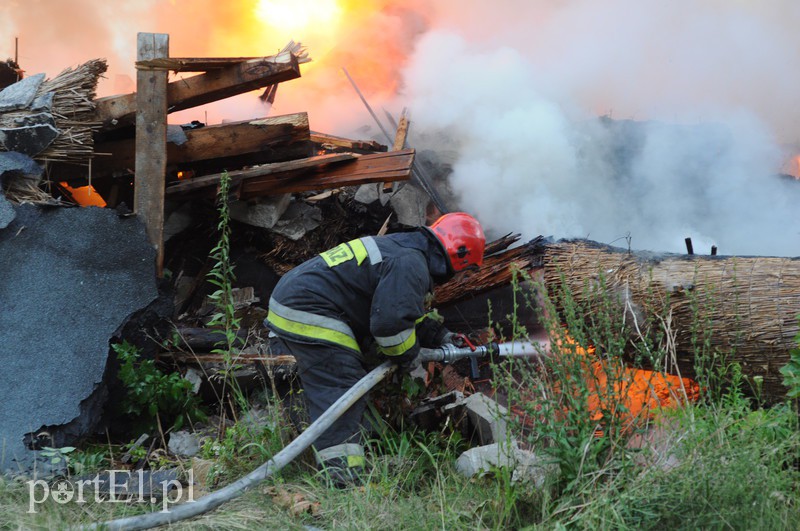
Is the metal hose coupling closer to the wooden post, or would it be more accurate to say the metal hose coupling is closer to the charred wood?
the wooden post

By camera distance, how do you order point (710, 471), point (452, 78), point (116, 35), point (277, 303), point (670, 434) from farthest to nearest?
point (116, 35), point (452, 78), point (277, 303), point (670, 434), point (710, 471)

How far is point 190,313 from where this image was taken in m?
6.31

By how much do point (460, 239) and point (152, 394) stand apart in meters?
2.44

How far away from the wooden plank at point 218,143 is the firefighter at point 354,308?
2.12 metres

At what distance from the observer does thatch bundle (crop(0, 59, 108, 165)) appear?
18.2 feet

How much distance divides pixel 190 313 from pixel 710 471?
15.5 feet

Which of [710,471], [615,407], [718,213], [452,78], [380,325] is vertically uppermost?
[452,78]

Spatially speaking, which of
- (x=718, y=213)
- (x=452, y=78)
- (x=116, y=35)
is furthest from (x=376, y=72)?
(x=718, y=213)

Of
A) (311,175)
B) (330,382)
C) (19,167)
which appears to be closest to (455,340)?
(330,382)

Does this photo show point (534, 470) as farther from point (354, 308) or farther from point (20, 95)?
point (20, 95)

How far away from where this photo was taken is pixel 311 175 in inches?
244

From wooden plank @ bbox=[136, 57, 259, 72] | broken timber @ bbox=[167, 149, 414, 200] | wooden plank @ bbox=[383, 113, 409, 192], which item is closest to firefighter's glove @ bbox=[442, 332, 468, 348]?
broken timber @ bbox=[167, 149, 414, 200]

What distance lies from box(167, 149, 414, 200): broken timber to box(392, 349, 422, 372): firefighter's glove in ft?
7.06

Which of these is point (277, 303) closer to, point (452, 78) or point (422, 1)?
point (452, 78)
